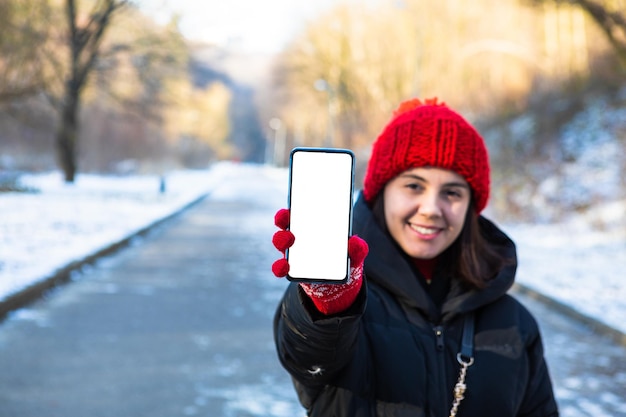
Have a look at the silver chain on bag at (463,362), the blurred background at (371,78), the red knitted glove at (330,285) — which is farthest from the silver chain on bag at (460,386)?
the blurred background at (371,78)

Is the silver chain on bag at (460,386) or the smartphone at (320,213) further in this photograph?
the silver chain on bag at (460,386)

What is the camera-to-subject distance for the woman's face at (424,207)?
1966 mm

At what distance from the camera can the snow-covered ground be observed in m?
9.34

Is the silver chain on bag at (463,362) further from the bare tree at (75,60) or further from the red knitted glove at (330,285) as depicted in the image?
the bare tree at (75,60)

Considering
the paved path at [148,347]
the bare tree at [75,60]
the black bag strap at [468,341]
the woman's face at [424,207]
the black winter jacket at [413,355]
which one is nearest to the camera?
the black winter jacket at [413,355]

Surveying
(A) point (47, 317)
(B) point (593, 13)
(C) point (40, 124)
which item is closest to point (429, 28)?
(C) point (40, 124)

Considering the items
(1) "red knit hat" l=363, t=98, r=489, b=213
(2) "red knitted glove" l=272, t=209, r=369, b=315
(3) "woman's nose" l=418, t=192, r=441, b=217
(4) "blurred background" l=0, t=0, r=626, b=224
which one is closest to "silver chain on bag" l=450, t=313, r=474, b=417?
(3) "woman's nose" l=418, t=192, r=441, b=217

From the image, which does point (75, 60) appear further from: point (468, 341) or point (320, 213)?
point (320, 213)

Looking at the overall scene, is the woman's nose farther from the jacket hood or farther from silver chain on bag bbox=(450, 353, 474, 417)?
silver chain on bag bbox=(450, 353, 474, 417)

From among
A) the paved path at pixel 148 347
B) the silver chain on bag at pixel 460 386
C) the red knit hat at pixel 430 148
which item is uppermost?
the red knit hat at pixel 430 148

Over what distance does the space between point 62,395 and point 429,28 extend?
34.1 m

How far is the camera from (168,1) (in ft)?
92.0

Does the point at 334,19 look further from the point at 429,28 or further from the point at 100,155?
the point at 100,155

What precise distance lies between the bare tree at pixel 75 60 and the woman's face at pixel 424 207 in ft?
90.4
